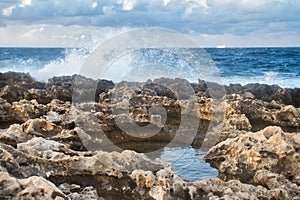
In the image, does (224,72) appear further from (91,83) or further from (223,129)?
(223,129)

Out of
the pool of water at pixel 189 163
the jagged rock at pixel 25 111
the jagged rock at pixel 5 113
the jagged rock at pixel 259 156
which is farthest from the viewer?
the jagged rock at pixel 5 113

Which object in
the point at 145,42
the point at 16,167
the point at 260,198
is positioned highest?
the point at 145,42

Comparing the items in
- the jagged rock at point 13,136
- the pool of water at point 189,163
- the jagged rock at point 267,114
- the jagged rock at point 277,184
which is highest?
the jagged rock at point 13,136

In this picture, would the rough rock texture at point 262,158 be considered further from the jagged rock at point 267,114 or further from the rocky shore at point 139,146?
the jagged rock at point 267,114

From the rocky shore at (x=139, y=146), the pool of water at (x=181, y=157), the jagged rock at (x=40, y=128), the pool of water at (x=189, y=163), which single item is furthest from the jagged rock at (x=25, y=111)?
the pool of water at (x=189, y=163)

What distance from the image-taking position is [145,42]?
23.3 metres

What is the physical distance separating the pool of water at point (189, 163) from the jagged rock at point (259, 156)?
278mm

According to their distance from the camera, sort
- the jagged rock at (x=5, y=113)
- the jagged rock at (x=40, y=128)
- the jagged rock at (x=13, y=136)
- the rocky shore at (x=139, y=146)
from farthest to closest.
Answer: the jagged rock at (x=5, y=113) < the jagged rock at (x=40, y=128) < the jagged rock at (x=13, y=136) < the rocky shore at (x=139, y=146)

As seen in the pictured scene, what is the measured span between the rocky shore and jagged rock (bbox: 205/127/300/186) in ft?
0.05

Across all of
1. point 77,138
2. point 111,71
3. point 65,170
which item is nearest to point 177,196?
point 65,170

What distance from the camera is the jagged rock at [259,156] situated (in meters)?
6.37

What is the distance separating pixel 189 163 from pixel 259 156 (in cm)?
145

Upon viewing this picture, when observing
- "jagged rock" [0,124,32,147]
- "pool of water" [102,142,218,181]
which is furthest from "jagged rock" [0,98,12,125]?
"pool of water" [102,142,218,181]

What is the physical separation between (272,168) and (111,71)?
1646 cm
